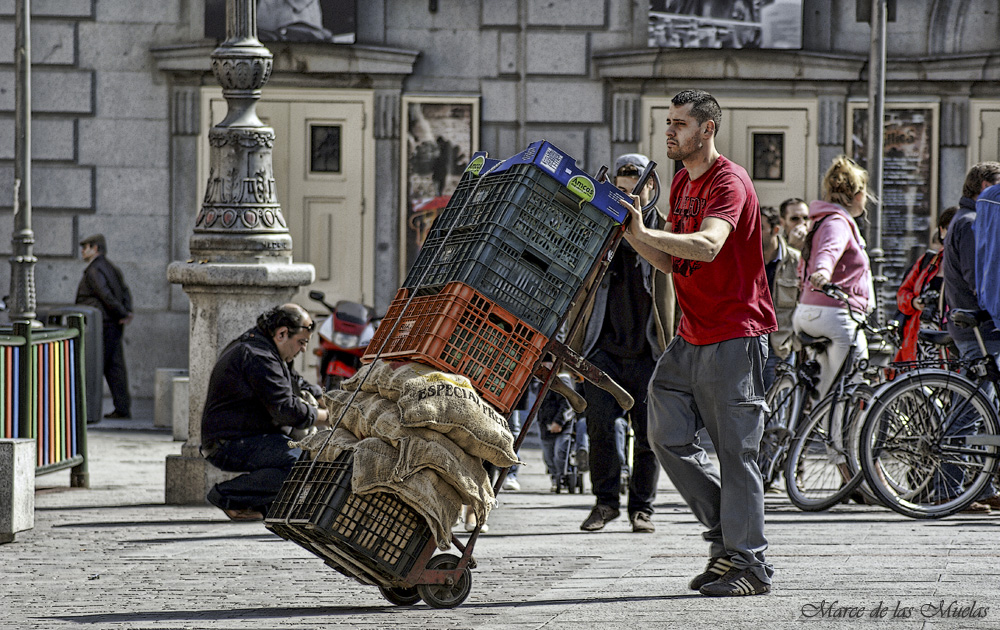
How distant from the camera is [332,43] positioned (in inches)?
603

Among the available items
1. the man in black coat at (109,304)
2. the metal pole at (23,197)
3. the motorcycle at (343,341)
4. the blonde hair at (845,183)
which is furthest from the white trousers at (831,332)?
the man in black coat at (109,304)

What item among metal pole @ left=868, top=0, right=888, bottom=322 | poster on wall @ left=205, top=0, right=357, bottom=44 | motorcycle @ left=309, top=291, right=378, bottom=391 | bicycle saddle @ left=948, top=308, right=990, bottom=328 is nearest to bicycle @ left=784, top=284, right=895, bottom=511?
bicycle saddle @ left=948, top=308, right=990, bottom=328

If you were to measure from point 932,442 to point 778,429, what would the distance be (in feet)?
3.24

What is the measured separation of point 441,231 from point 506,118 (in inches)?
390

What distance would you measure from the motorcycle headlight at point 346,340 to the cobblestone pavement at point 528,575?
3182mm

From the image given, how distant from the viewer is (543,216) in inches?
213

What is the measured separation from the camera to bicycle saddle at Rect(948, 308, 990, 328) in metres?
8.12

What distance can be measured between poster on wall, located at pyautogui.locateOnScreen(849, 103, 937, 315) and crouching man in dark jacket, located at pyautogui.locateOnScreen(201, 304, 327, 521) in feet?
28.9

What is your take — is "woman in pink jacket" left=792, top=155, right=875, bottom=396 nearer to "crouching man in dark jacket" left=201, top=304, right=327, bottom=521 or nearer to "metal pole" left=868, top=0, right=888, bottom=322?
"crouching man in dark jacket" left=201, top=304, right=327, bottom=521

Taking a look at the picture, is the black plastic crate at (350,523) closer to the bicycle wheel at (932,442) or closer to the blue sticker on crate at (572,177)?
the blue sticker on crate at (572,177)

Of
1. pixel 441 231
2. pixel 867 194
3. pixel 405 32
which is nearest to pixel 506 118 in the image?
pixel 405 32

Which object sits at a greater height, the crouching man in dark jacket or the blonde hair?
the blonde hair

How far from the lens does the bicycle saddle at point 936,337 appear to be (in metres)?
8.38

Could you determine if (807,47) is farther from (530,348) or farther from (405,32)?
(530,348)
